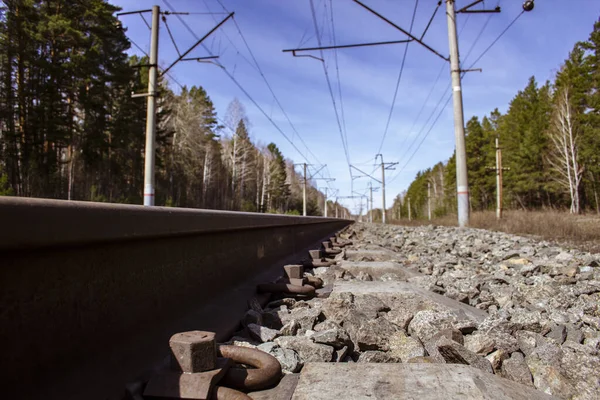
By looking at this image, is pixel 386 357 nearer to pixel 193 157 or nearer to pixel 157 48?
pixel 157 48

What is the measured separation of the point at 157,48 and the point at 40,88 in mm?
18558

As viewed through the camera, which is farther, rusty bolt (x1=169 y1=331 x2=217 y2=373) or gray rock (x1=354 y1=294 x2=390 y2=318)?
gray rock (x1=354 y1=294 x2=390 y2=318)

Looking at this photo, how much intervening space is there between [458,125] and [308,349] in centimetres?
1231

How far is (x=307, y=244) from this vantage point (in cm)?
Result: 659

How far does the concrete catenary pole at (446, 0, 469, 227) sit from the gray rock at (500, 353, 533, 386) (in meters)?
11.0

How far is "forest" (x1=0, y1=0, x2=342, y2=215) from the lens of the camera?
2236 cm

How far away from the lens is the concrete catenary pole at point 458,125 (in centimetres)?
1228

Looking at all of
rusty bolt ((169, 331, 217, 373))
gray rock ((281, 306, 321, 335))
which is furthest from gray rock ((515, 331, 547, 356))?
rusty bolt ((169, 331, 217, 373))

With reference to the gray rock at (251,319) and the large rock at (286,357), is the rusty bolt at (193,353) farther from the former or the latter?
the gray rock at (251,319)

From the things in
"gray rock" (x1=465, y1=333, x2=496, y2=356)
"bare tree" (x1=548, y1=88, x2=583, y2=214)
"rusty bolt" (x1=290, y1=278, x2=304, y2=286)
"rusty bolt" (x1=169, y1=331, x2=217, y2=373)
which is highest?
"bare tree" (x1=548, y1=88, x2=583, y2=214)

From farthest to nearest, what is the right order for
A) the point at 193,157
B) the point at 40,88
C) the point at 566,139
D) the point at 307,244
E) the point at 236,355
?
the point at 193,157 → the point at 566,139 → the point at 40,88 → the point at 307,244 → the point at 236,355

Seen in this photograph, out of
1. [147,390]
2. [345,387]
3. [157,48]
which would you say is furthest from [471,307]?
[157,48]

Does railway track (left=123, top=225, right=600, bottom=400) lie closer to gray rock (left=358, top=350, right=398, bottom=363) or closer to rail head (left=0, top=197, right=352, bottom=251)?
gray rock (left=358, top=350, right=398, bottom=363)

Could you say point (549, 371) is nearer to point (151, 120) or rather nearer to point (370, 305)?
point (370, 305)
